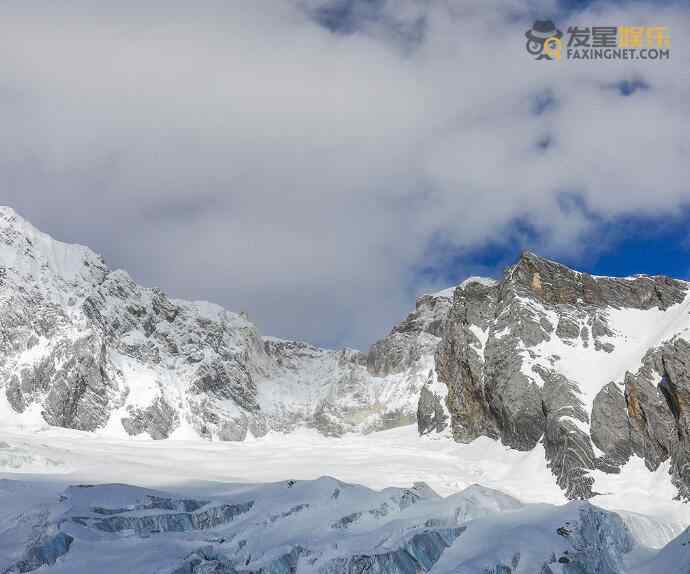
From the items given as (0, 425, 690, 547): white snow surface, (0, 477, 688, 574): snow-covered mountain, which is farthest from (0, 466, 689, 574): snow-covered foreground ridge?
(0, 425, 690, 547): white snow surface

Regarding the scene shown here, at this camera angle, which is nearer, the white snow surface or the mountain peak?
the white snow surface

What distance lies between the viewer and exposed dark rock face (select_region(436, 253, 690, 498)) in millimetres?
112875

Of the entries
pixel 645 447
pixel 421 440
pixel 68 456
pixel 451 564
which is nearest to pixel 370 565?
pixel 451 564

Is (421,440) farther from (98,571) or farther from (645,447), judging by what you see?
(98,571)

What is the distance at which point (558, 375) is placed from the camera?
13175cm

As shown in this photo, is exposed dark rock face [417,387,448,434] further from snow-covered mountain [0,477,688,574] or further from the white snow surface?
snow-covered mountain [0,477,688,574]

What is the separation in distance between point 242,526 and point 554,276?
88.8 metres

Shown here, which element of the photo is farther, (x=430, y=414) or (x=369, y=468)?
(x=430, y=414)

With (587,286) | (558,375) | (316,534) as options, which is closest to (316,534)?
(316,534)

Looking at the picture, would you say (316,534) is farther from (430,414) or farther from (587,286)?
(430,414)

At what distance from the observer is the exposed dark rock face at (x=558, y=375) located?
113m

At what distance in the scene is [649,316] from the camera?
5645 inches

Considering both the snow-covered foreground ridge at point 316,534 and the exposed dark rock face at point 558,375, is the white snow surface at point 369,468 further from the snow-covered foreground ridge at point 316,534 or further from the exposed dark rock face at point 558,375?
the snow-covered foreground ridge at point 316,534

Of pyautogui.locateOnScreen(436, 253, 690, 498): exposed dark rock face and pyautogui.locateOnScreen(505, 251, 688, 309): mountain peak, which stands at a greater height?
pyautogui.locateOnScreen(505, 251, 688, 309): mountain peak
